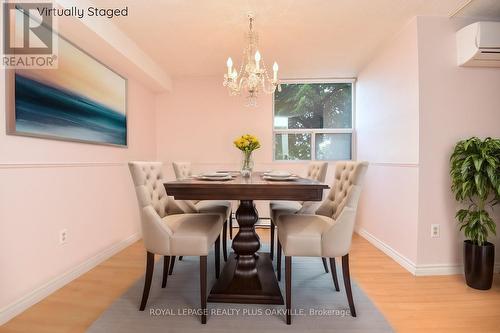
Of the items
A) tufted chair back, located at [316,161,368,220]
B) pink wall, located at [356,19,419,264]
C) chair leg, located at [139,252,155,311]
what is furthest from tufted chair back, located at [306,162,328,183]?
chair leg, located at [139,252,155,311]

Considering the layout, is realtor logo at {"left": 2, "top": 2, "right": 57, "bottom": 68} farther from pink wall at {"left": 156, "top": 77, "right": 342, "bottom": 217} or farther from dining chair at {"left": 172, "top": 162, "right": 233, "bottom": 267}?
pink wall at {"left": 156, "top": 77, "right": 342, "bottom": 217}

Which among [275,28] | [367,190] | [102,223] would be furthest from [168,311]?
[367,190]

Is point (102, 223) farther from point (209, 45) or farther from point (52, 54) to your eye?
point (209, 45)

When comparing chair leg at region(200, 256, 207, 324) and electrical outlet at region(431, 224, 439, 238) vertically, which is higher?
electrical outlet at region(431, 224, 439, 238)

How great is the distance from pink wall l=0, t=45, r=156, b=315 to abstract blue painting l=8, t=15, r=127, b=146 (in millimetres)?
89

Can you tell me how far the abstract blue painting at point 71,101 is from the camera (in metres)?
1.76

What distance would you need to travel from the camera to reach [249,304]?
1782mm

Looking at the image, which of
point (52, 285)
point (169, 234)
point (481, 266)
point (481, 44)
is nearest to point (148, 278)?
point (169, 234)

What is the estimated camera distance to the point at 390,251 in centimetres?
271

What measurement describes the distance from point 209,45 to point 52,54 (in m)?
1.44

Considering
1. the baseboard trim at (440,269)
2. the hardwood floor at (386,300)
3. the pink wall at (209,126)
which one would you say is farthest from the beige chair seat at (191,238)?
the pink wall at (209,126)

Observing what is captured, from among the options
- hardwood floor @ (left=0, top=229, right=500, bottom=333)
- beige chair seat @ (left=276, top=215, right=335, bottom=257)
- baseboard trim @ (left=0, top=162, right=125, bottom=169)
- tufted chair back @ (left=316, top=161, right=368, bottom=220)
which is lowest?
hardwood floor @ (left=0, top=229, right=500, bottom=333)

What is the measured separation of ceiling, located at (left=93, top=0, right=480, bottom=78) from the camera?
2111 mm

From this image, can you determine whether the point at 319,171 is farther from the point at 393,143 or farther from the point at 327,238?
the point at 327,238
